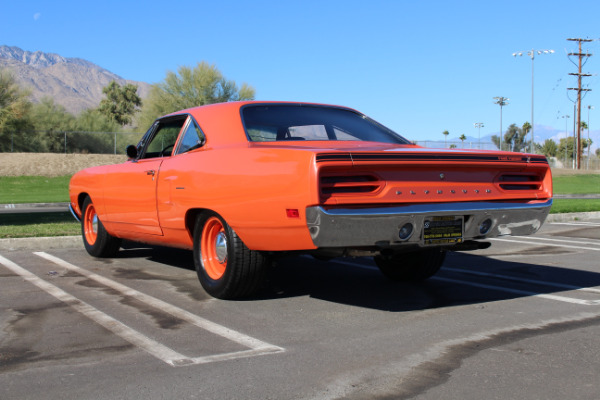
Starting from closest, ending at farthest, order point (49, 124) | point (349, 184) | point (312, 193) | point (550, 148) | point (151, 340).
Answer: point (151, 340)
point (312, 193)
point (349, 184)
point (49, 124)
point (550, 148)

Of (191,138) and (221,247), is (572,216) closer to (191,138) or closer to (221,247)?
(191,138)

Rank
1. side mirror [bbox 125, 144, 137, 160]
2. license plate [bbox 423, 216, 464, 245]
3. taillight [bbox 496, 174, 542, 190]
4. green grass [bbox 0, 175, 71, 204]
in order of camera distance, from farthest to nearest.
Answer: green grass [bbox 0, 175, 71, 204]
side mirror [bbox 125, 144, 137, 160]
taillight [bbox 496, 174, 542, 190]
license plate [bbox 423, 216, 464, 245]

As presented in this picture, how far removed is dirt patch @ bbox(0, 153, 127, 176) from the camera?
115 feet

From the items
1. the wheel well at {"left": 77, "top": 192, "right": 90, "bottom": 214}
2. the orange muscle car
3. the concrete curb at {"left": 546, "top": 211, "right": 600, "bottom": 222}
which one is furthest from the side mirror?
the concrete curb at {"left": 546, "top": 211, "right": 600, "bottom": 222}

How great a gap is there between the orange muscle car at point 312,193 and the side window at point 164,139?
32 mm

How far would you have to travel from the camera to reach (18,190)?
100 feet

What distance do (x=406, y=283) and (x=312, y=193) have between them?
7.96 ft

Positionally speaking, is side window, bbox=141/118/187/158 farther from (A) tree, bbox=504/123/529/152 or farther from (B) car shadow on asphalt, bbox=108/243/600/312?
(A) tree, bbox=504/123/529/152

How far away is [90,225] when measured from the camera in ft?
27.0

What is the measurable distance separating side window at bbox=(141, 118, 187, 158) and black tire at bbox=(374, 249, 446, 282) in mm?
2387

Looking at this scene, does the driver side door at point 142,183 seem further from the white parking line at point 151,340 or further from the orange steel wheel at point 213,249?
the orange steel wheel at point 213,249

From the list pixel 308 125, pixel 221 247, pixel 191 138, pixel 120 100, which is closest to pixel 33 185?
pixel 191 138

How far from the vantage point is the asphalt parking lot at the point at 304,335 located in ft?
10.8

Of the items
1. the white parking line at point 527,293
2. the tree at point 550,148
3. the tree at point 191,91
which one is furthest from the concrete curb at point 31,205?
the tree at point 550,148
